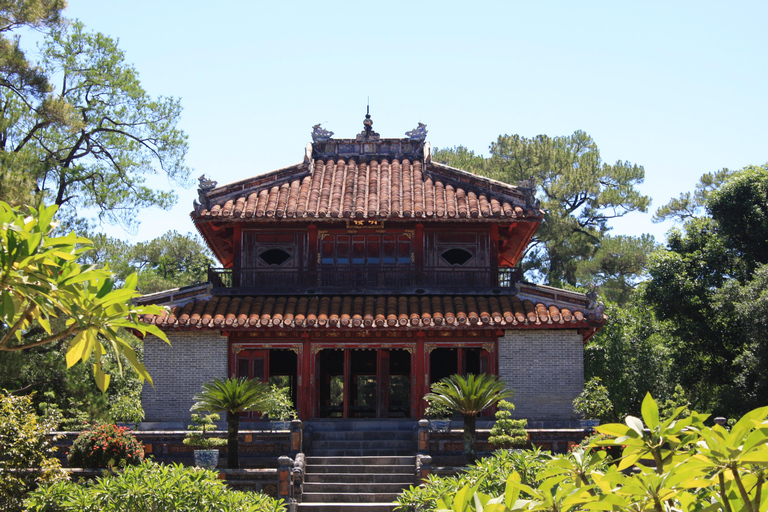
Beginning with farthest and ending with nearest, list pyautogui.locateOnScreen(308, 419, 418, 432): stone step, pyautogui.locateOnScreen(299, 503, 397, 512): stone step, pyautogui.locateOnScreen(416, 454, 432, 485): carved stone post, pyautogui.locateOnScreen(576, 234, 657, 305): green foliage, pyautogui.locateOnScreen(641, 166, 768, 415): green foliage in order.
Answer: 1. pyautogui.locateOnScreen(576, 234, 657, 305): green foliage
2. pyautogui.locateOnScreen(641, 166, 768, 415): green foliage
3. pyautogui.locateOnScreen(308, 419, 418, 432): stone step
4. pyautogui.locateOnScreen(416, 454, 432, 485): carved stone post
5. pyautogui.locateOnScreen(299, 503, 397, 512): stone step

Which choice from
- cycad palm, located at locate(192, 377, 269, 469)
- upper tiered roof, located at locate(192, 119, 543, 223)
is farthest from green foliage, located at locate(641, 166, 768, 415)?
cycad palm, located at locate(192, 377, 269, 469)

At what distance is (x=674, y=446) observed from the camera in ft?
16.2

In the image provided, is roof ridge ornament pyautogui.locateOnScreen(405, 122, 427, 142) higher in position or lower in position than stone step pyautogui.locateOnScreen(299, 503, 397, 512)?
higher

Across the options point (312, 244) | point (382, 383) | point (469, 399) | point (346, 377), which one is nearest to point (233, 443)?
point (346, 377)

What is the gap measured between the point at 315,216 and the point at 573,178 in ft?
72.2

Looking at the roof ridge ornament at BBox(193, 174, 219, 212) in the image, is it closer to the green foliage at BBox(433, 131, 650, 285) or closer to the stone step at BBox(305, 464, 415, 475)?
the stone step at BBox(305, 464, 415, 475)

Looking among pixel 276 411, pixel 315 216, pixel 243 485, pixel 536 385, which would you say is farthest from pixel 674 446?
pixel 315 216

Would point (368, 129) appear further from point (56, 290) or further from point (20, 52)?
point (56, 290)

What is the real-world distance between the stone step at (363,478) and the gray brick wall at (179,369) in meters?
4.15

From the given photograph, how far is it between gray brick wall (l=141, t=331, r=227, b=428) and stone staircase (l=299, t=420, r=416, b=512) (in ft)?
9.25

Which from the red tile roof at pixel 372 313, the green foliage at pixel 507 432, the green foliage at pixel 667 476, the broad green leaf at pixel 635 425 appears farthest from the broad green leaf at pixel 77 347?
the red tile roof at pixel 372 313

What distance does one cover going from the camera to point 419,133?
76.9 feet

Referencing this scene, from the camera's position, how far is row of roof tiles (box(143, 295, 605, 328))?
1873cm

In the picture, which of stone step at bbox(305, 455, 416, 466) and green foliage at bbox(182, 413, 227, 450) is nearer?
green foliage at bbox(182, 413, 227, 450)
